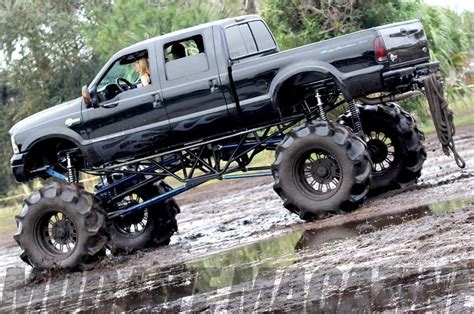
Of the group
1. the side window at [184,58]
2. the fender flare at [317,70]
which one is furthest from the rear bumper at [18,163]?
→ the fender flare at [317,70]

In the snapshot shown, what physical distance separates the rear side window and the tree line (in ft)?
30.4

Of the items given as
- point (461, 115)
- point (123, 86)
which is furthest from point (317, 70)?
point (461, 115)

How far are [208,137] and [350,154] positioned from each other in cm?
192

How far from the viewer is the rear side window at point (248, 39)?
1203 centimetres

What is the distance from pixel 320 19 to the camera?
22.4 meters

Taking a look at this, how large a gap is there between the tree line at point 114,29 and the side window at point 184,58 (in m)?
10.0

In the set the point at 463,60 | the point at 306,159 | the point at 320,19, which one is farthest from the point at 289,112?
the point at 463,60

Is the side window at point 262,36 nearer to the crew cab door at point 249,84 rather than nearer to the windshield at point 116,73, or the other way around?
the crew cab door at point 249,84

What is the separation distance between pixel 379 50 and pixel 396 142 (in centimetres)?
199

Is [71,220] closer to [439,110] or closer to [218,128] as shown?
[218,128]

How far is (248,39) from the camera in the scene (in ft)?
40.6

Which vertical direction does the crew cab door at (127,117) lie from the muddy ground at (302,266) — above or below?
above

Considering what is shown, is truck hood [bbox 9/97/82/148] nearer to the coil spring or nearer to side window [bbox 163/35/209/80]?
side window [bbox 163/35/209/80]

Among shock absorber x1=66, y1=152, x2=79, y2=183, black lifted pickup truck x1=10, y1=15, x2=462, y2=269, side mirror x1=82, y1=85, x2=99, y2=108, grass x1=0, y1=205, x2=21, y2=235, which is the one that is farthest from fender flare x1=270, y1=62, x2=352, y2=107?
grass x1=0, y1=205, x2=21, y2=235
